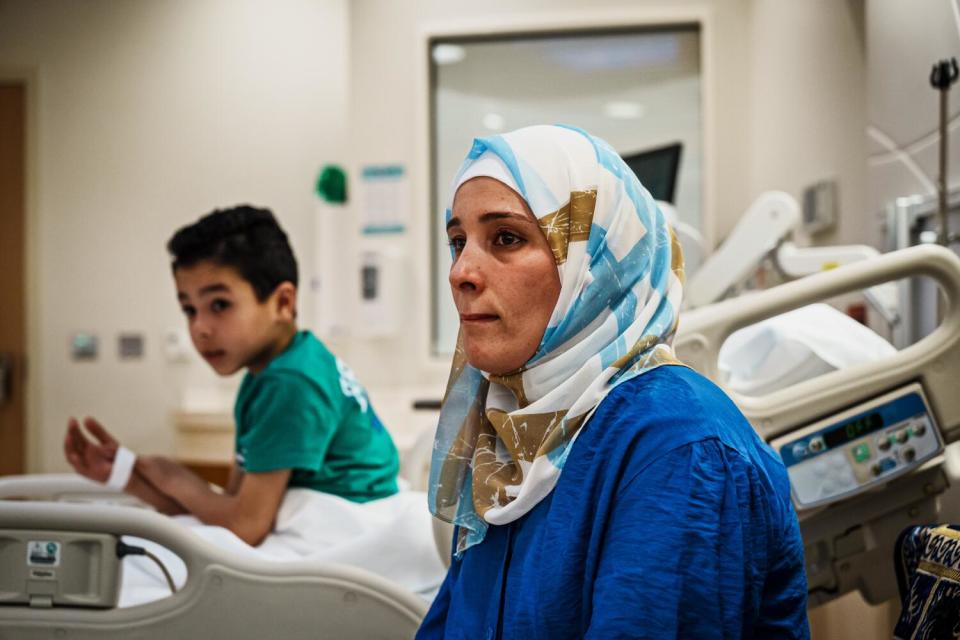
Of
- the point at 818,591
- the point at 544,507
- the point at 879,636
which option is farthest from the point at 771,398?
the point at 544,507

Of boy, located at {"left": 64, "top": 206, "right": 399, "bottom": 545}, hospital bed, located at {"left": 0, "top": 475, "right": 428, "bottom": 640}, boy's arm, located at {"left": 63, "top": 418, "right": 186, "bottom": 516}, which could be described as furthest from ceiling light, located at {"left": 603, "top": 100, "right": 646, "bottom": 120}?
hospital bed, located at {"left": 0, "top": 475, "right": 428, "bottom": 640}

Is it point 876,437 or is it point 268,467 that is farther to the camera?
point 268,467

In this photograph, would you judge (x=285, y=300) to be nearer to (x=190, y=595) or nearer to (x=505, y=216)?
(x=190, y=595)

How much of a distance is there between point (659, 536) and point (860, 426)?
2.21 feet

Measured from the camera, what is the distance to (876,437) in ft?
4.29

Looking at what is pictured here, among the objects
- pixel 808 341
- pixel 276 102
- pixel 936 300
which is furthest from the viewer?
pixel 276 102

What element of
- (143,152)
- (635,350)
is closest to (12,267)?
(143,152)

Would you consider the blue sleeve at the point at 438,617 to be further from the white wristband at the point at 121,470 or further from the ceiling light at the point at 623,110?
the ceiling light at the point at 623,110

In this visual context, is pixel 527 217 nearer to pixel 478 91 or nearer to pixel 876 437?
pixel 876 437

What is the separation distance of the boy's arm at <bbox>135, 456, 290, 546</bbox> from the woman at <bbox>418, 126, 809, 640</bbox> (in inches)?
23.9

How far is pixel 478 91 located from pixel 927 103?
2.11 metres

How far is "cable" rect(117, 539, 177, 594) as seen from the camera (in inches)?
51.6

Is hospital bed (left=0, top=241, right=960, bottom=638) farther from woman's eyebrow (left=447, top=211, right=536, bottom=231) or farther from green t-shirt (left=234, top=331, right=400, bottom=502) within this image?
woman's eyebrow (left=447, top=211, right=536, bottom=231)

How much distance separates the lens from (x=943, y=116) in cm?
156
